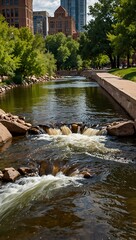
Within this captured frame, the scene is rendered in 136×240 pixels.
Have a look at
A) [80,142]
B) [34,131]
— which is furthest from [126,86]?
[80,142]

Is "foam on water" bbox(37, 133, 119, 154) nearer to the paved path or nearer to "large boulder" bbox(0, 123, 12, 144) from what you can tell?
"large boulder" bbox(0, 123, 12, 144)

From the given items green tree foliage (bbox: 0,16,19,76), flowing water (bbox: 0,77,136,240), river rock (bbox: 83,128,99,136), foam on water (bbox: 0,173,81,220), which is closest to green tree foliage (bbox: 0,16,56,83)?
→ green tree foliage (bbox: 0,16,19,76)

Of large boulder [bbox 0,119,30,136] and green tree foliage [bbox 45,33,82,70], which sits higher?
green tree foliage [bbox 45,33,82,70]

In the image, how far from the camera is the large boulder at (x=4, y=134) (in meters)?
13.5

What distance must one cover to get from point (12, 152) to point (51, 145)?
156cm

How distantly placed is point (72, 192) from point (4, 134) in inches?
254

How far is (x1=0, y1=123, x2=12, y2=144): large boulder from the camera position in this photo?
13535mm

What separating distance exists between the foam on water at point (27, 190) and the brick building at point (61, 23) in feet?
578

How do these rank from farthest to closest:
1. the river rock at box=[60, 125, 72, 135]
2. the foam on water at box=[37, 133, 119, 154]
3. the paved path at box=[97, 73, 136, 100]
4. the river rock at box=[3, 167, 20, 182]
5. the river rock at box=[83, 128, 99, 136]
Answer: the paved path at box=[97, 73, 136, 100] → the river rock at box=[60, 125, 72, 135] → the river rock at box=[83, 128, 99, 136] → the foam on water at box=[37, 133, 119, 154] → the river rock at box=[3, 167, 20, 182]

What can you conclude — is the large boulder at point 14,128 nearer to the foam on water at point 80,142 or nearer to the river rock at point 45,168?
the foam on water at point 80,142

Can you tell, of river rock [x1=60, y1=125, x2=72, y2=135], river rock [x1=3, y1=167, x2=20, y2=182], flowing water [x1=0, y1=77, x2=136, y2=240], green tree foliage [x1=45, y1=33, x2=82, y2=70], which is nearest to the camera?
flowing water [x1=0, y1=77, x2=136, y2=240]

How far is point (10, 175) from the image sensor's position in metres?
9.09

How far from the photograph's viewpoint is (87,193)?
8078 mm

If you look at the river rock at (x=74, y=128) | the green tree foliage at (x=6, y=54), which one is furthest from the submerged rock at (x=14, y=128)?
the green tree foliage at (x=6, y=54)
